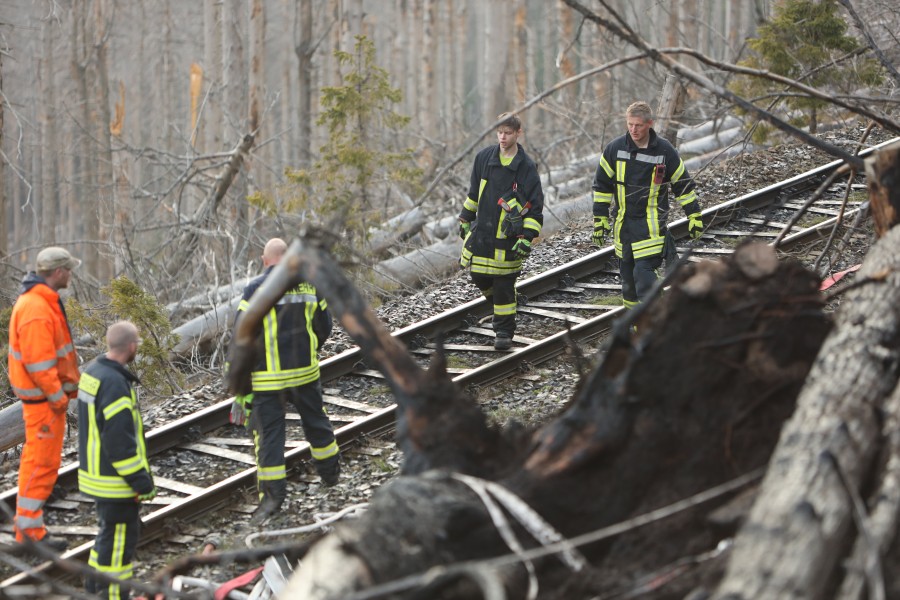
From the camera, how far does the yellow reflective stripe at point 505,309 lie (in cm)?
848

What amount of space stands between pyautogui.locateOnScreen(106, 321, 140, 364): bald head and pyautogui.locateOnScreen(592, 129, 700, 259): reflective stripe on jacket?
4.17m

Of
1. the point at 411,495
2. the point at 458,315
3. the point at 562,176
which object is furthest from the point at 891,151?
the point at 562,176

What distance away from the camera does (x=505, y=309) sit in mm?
8492

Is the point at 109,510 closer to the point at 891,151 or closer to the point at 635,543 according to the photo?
the point at 635,543

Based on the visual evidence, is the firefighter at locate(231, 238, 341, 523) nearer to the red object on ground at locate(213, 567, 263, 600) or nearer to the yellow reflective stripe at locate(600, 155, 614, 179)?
the red object on ground at locate(213, 567, 263, 600)

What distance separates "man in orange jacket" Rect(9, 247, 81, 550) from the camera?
253 inches

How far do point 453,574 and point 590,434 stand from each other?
2.93 feet

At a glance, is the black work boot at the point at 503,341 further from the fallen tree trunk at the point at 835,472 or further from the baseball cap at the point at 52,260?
the fallen tree trunk at the point at 835,472

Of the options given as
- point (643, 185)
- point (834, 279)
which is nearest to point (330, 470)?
point (643, 185)

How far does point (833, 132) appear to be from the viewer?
1420 cm

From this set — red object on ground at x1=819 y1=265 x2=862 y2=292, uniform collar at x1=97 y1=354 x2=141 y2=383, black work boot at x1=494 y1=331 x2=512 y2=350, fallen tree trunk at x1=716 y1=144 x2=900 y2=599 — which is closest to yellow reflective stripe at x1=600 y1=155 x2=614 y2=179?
black work boot at x1=494 y1=331 x2=512 y2=350

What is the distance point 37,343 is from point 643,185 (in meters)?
4.81

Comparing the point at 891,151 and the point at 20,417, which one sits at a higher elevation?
the point at 891,151

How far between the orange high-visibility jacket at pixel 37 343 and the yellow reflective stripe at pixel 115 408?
4.31 feet
